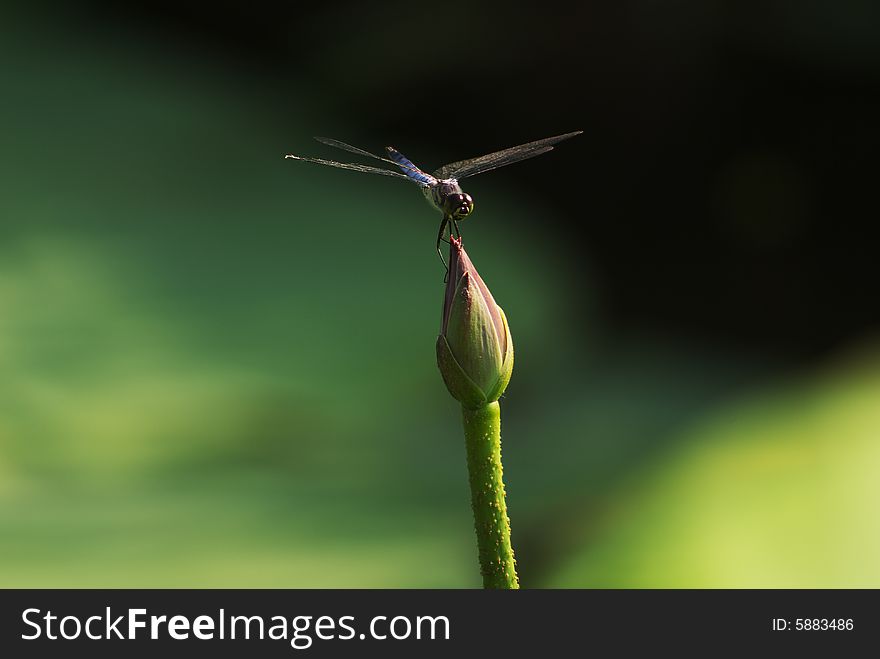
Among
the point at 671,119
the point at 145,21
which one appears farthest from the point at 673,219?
the point at 145,21

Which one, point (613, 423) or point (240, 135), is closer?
point (613, 423)

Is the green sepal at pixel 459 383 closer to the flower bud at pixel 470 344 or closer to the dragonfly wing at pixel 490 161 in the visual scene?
the flower bud at pixel 470 344

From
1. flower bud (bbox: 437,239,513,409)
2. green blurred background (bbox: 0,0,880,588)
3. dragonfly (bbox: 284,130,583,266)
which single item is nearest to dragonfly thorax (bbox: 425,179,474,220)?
dragonfly (bbox: 284,130,583,266)

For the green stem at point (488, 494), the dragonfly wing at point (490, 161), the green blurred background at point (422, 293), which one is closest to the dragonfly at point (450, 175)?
the dragonfly wing at point (490, 161)

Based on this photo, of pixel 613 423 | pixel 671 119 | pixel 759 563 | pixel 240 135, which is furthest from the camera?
pixel 671 119

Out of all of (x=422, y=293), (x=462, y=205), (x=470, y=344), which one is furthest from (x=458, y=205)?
(x=422, y=293)

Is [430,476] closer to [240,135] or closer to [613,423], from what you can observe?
[613,423]
